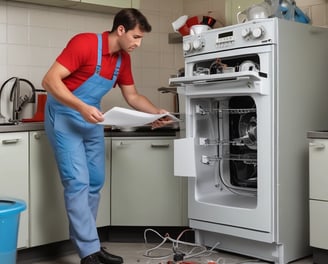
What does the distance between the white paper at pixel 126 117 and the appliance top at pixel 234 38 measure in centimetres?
54

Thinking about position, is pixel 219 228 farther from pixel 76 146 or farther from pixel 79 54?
pixel 79 54

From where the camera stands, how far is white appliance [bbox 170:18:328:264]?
2869 mm

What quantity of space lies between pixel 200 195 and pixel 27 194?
3.36 feet

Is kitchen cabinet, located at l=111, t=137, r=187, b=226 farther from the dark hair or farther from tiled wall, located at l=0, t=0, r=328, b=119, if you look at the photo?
the dark hair

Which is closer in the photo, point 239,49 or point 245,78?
point 245,78

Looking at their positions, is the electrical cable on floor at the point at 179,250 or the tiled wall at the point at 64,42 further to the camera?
the tiled wall at the point at 64,42

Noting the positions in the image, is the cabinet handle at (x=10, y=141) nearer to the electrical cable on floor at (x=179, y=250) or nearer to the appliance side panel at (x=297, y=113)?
the electrical cable on floor at (x=179, y=250)

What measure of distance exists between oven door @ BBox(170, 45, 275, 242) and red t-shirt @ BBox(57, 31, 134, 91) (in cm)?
45

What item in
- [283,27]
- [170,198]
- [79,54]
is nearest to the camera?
[79,54]

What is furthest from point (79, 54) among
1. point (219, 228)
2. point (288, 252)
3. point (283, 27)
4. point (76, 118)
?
point (288, 252)

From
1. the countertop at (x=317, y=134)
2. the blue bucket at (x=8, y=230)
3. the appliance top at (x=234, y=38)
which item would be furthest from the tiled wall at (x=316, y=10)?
the blue bucket at (x=8, y=230)

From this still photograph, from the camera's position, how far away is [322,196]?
2832 mm

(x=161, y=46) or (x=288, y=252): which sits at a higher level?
(x=161, y=46)

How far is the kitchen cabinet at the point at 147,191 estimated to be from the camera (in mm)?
3496
